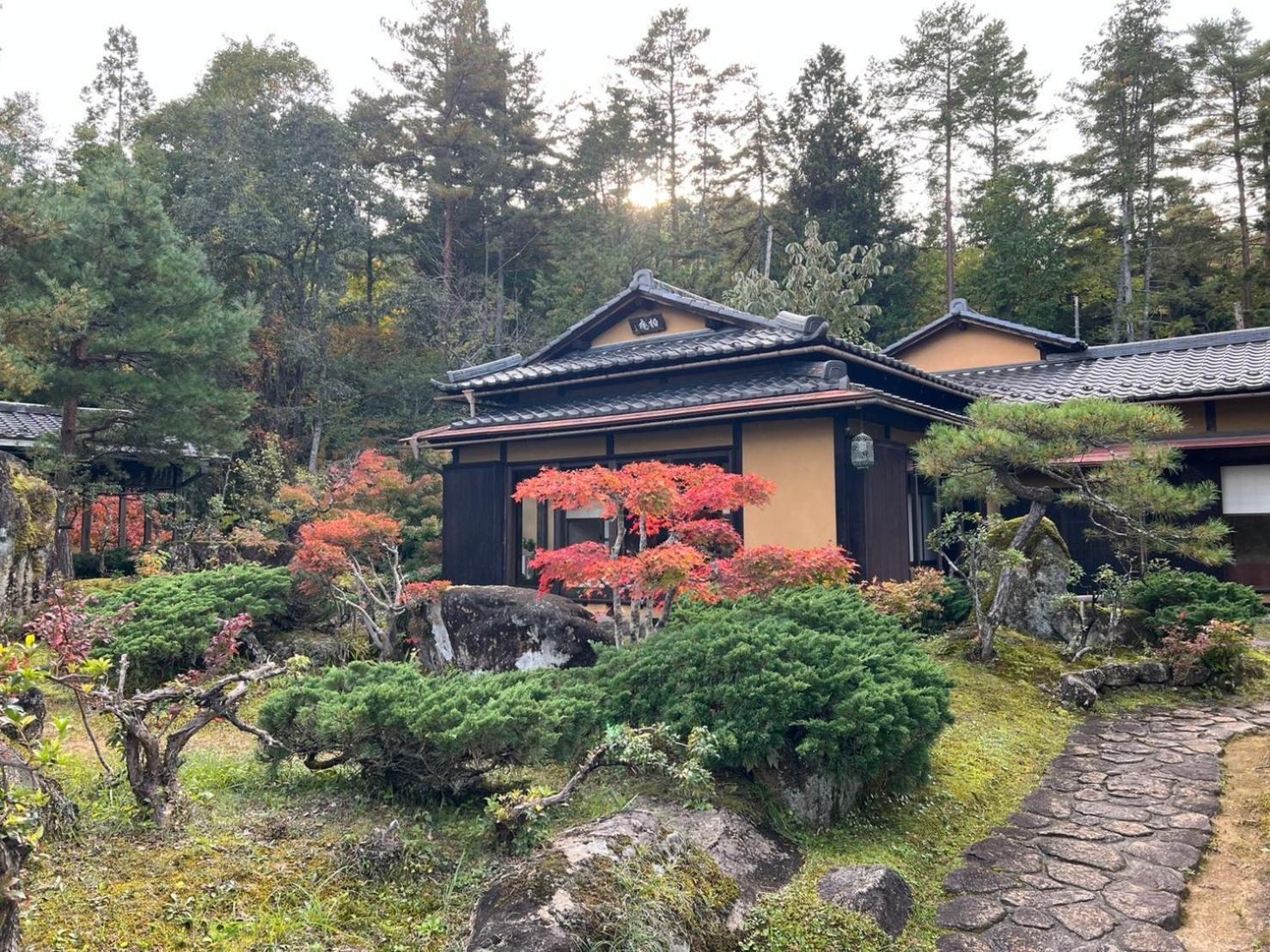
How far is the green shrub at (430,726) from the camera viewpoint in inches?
189

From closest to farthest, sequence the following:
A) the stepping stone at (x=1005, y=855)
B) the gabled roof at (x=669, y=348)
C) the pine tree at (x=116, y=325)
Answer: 1. the stepping stone at (x=1005, y=855)
2. the gabled roof at (x=669, y=348)
3. the pine tree at (x=116, y=325)

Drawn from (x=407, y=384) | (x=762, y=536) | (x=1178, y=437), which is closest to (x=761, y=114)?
(x=407, y=384)

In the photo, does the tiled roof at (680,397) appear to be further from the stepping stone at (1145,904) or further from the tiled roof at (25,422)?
the tiled roof at (25,422)

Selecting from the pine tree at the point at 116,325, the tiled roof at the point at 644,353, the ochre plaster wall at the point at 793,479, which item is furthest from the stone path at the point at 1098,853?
the pine tree at the point at 116,325

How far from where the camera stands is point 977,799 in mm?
5977

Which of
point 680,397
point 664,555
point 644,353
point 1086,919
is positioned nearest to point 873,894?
point 1086,919

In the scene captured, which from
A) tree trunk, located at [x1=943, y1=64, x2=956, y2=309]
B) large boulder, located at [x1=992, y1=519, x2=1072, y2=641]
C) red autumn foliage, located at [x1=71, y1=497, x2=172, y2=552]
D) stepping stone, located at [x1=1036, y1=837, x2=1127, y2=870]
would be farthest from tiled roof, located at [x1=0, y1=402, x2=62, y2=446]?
tree trunk, located at [x1=943, y1=64, x2=956, y2=309]

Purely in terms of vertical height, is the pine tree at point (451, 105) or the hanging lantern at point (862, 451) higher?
the pine tree at point (451, 105)

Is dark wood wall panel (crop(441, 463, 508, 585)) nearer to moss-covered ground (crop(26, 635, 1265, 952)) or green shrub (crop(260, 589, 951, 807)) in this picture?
moss-covered ground (crop(26, 635, 1265, 952))

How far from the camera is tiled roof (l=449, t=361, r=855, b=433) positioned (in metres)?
11.2

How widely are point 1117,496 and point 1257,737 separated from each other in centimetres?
252

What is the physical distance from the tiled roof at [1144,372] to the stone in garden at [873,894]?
11.6m

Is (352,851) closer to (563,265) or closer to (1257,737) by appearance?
(1257,737)

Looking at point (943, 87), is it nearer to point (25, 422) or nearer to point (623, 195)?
point (623, 195)
